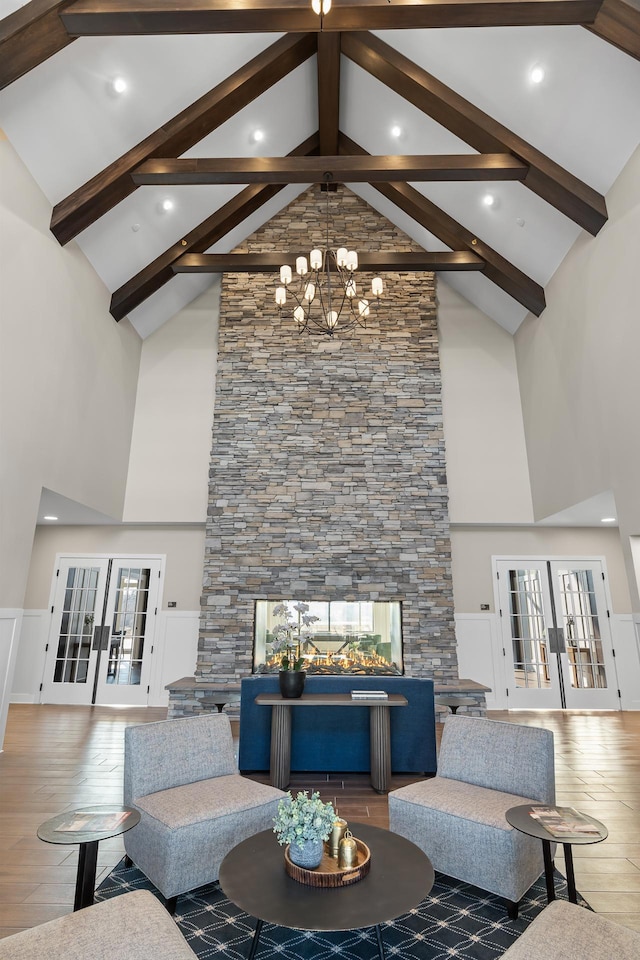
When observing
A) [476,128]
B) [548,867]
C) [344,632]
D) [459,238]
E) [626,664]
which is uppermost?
[459,238]

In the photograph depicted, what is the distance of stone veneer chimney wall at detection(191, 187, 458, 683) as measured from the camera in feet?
22.3

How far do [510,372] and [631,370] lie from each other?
10.3 ft

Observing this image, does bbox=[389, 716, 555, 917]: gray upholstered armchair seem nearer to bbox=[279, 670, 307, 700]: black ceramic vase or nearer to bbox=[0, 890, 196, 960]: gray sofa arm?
bbox=[279, 670, 307, 700]: black ceramic vase

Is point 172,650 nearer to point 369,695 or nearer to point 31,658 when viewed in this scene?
point 31,658

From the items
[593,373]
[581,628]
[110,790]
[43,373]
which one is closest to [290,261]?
[43,373]

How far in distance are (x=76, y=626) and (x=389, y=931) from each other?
632 cm

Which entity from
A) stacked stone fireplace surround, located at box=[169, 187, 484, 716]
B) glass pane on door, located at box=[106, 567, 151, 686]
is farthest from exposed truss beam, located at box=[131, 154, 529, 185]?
glass pane on door, located at box=[106, 567, 151, 686]

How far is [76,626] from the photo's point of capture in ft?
24.2

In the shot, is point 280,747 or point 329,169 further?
point 329,169

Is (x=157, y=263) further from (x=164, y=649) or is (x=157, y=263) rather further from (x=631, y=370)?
(x=631, y=370)

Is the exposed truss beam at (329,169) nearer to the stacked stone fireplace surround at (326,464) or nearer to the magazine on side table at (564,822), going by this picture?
the stacked stone fireplace surround at (326,464)

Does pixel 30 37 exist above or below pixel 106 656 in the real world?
above

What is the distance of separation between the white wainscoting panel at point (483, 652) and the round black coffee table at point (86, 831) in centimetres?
577

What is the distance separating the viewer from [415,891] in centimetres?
181
